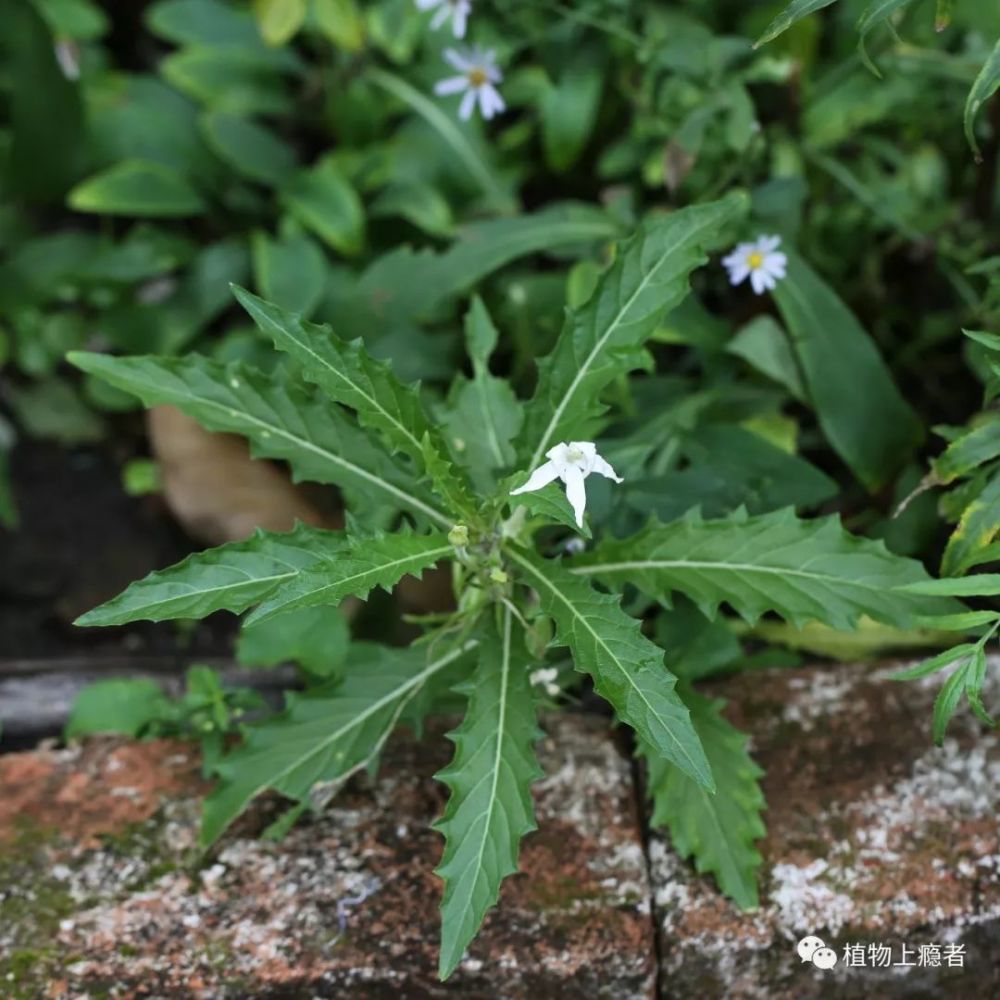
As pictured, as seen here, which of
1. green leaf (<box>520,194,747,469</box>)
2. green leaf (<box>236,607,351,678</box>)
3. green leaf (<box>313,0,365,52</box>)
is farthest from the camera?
green leaf (<box>313,0,365,52</box>)

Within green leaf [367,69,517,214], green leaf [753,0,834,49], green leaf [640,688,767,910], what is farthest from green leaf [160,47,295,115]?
green leaf [640,688,767,910]

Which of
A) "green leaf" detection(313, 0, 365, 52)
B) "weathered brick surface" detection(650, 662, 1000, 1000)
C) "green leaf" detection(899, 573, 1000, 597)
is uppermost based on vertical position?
"green leaf" detection(313, 0, 365, 52)

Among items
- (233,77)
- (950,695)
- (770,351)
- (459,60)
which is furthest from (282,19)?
(950,695)

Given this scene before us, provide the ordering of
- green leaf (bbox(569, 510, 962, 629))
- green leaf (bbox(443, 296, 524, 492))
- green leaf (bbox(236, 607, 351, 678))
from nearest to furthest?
green leaf (bbox(569, 510, 962, 629)) → green leaf (bbox(443, 296, 524, 492)) → green leaf (bbox(236, 607, 351, 678))

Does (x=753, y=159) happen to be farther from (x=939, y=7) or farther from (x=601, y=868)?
(x=601, y=868)

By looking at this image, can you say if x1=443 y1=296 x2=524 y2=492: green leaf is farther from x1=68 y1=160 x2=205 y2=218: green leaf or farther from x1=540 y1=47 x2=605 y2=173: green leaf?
x1=68 y1=160 x2=205 y2=218: green leaf

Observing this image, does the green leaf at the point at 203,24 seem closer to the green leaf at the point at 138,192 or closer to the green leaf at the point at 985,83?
the green leaf at the point at 138,192

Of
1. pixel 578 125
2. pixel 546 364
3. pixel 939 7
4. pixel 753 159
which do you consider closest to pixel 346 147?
pixel 578 125
